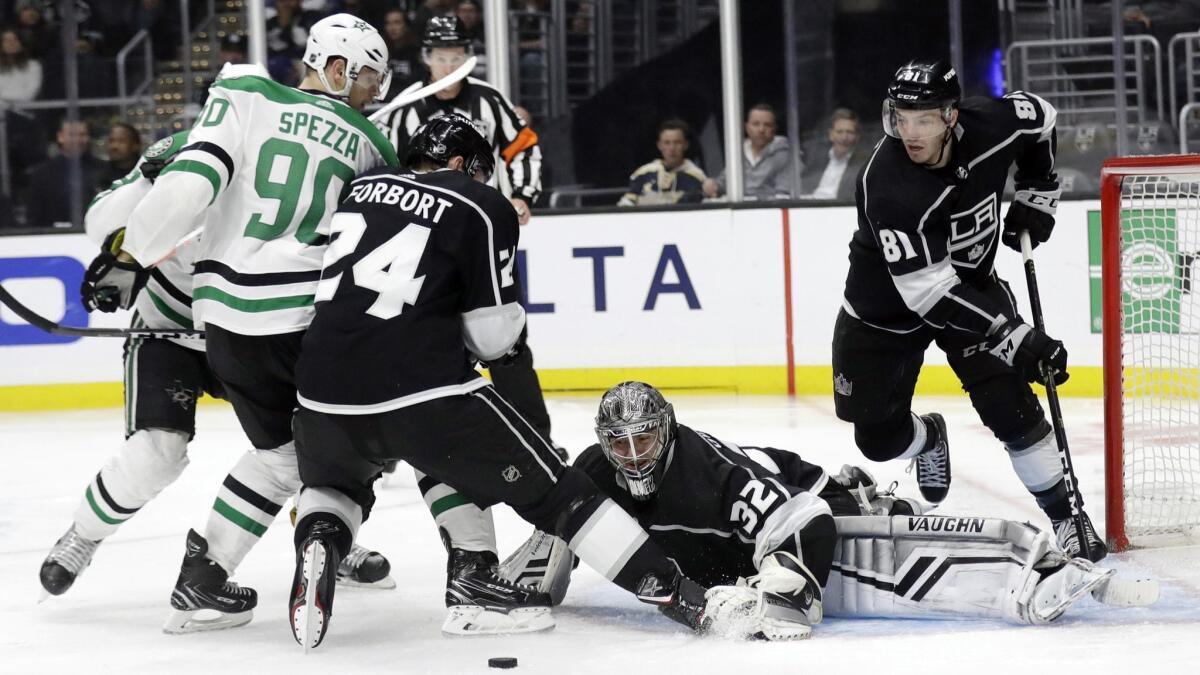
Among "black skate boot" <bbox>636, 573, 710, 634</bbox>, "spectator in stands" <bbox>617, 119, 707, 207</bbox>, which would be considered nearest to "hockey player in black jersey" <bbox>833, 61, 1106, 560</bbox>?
"black skate boot" <bbox>636, 573, 710, 634</bbox>

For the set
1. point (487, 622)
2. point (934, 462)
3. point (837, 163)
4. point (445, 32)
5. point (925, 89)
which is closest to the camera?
point (487, 622)

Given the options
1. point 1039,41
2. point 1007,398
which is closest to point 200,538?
point 1007,398

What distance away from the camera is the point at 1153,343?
437 centimetres

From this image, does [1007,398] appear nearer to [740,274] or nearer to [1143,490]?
[1143,490]

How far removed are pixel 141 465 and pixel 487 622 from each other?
0.83 metres

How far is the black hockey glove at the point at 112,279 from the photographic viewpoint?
3393 mm

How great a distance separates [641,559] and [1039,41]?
463 cm

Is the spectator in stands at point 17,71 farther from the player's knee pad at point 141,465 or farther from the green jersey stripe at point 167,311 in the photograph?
the player's knee pad at point 141,465

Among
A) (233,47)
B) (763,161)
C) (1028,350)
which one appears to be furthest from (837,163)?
(1028,350)

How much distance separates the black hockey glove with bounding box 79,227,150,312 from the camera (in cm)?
339

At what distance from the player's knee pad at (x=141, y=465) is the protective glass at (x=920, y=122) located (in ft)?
5.29

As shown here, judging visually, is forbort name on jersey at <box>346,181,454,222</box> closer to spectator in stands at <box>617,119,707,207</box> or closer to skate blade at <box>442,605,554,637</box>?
skate blade at <box>442,605,554,637</box>

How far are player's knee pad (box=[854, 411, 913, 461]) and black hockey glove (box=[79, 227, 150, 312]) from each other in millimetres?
1620

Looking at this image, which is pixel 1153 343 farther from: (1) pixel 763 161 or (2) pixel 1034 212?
(1) pixel 763 161
